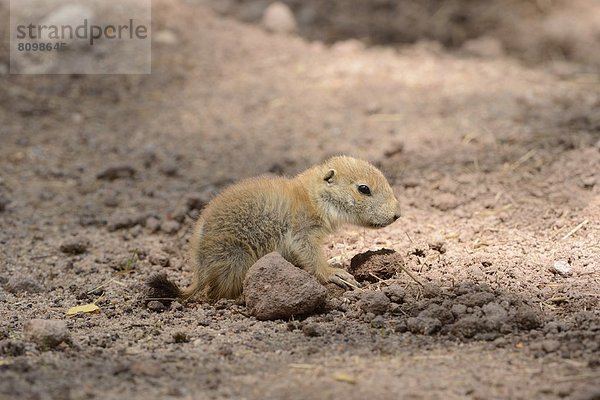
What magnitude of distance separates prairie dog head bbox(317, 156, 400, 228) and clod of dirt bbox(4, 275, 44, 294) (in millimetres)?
1915

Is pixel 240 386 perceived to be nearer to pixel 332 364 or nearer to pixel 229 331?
pixel 332 364

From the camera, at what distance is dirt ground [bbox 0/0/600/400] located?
3.76m

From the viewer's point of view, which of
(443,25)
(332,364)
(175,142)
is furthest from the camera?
(443,25)

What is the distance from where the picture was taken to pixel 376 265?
4992 mm

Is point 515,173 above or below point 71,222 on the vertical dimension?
above

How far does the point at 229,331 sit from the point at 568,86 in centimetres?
614

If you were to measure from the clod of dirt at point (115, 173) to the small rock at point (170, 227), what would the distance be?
1.31m

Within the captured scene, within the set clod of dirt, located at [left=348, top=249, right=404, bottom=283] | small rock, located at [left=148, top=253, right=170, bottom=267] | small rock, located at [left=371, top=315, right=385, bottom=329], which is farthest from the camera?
small rock, located at [left=148, top=253, right=170, bottom=267]

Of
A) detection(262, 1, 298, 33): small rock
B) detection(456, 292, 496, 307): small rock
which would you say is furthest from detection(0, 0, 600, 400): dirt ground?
detection(262, 1, 298, 33): small rock

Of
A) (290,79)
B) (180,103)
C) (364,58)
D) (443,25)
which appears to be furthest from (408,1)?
(180,103)

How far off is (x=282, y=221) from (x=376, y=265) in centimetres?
64

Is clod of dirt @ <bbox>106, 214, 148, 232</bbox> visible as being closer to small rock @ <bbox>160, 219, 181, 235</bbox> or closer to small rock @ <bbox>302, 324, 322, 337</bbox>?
small rock @ <bbox>160, 219, 181, 235</bbox>

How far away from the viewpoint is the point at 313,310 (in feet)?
14.9

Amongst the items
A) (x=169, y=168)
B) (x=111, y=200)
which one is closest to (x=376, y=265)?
(x=111, y=200)
